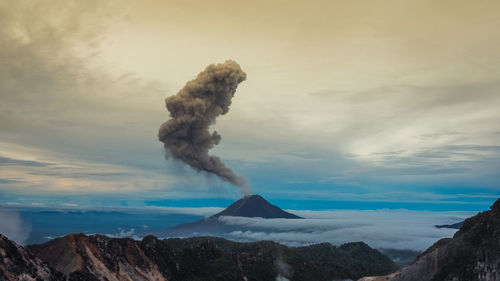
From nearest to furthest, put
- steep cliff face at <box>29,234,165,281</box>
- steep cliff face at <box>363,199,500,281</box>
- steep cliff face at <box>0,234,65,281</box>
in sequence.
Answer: steep cliff face at <box>0,234,65,281</box>
steep cliff face at <box>363,199,500,281</box>
steep cliff face at <box>29,234,165,281</box>

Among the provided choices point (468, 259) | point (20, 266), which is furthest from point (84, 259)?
point (468, 259)

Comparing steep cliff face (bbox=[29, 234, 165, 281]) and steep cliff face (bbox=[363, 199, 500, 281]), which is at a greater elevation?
steep cliff face (bbox=[363, 199, 500, 281])

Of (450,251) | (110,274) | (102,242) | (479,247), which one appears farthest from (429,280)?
(102,242)

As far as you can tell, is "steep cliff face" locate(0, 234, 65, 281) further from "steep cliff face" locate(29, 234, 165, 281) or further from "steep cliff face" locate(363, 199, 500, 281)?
Result: "steep cliff face" locate(363, 199, 500, 281)

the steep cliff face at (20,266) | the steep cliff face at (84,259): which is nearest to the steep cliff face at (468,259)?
the steep cliff face at (84,259)

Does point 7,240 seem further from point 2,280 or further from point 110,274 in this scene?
point 110,274

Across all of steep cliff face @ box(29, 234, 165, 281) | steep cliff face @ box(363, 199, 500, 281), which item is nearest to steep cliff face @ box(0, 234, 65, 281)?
steep cliff face @ box(29, 234, 165, 281)
